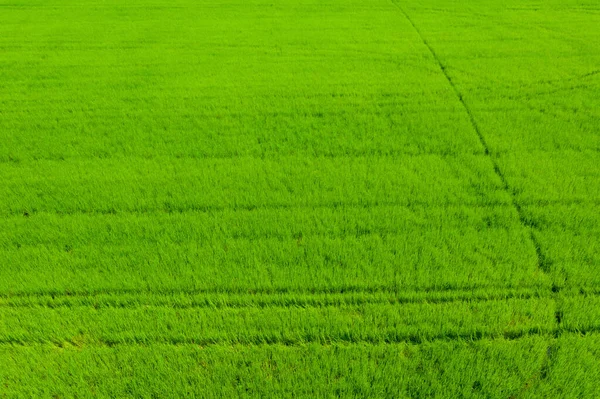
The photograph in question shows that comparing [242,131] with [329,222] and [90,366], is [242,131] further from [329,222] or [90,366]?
[90,366]

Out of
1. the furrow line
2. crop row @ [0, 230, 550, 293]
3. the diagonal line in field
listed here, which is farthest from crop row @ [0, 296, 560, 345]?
the diagonal line in field

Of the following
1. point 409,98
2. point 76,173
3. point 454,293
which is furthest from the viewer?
point 409,98

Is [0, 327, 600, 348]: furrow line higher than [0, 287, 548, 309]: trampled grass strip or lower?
lower

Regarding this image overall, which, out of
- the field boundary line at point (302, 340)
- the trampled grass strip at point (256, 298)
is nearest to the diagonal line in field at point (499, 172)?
the trampled grass strip at point (256, 298)

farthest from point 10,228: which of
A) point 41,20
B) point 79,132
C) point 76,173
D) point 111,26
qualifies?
point 41,20

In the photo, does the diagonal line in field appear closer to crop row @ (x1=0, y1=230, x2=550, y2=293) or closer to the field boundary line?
crop row @ (x1=0, y1=230, x2=550, y2=293)

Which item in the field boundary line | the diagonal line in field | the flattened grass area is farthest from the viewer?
the diagonal line in field

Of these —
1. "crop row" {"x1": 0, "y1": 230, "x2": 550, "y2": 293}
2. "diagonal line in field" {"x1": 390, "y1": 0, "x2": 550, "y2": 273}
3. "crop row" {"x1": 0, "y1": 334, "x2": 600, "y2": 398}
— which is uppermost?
"diagonal line in field" {"x1": 390, "y1": 0, "x2": 550, "y2": 273}

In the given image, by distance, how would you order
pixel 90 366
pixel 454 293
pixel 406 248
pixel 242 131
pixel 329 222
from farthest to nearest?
1. pixel 242 131
2. pixel 329 222
3. pixel 406 248
4. pixel 454 293
5. pixel 90 366

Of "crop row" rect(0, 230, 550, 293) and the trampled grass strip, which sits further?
"crop row" rect(0, 230, 550, 293)
